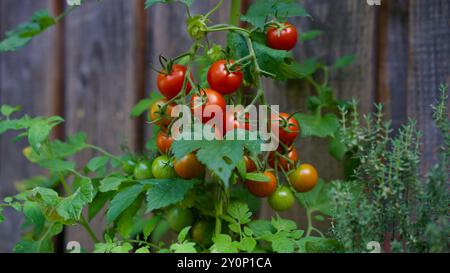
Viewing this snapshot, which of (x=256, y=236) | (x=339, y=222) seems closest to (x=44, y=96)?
(x=256, y=236)

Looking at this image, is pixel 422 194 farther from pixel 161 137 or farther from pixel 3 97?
pixel 3 97

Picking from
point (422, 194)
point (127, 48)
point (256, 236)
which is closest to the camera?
point (422, 194)

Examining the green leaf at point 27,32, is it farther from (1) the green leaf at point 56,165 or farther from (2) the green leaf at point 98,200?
(2) the green leaf at point 98,200

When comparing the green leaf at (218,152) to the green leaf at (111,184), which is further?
the green leaf at (111,184)

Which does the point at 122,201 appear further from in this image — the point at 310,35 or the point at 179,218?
the point at 310,35

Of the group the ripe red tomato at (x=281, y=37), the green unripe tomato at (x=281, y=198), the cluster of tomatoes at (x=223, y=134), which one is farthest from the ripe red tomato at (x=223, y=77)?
the green unripe tomato at (x=281, y=198)

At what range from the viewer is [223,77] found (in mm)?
945

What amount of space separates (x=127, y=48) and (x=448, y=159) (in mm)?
1101

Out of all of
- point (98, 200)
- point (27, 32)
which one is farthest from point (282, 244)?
point (27, 32)

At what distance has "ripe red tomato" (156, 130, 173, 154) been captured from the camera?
98 cm

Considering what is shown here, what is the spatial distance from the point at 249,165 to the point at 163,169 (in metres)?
0.15

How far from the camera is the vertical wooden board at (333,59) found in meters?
1.34

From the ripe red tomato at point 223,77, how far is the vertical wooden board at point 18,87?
992mm

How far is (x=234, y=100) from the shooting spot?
1062 millimetres
